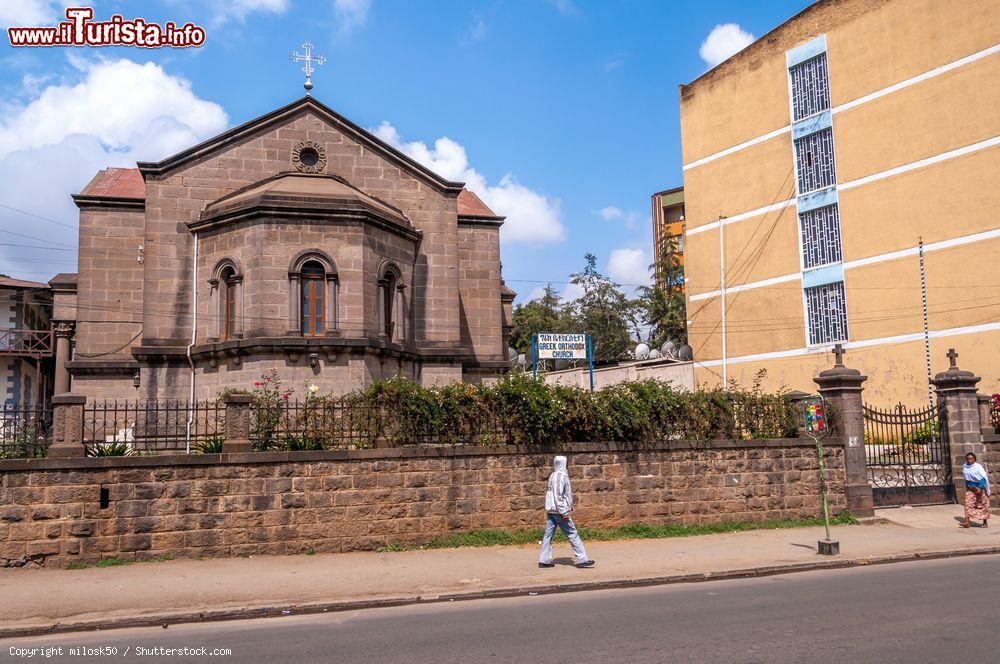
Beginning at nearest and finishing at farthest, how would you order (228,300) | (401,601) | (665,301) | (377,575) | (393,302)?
(401,601) < (377,575) < (228,300) < (393,302) < (665,301)

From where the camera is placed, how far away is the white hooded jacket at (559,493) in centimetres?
1184

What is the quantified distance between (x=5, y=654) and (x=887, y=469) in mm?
16765

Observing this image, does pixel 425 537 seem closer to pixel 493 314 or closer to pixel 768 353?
pixel 493 314

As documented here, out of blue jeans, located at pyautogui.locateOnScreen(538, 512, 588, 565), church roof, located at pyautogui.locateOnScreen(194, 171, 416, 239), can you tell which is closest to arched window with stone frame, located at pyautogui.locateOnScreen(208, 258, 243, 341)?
church roof, located at pyautogui.locateOnScreen(194, 171, 416, 239)

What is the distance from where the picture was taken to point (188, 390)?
21578mm

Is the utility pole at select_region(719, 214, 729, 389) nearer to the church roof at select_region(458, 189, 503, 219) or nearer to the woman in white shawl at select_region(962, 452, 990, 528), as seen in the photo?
the church roof at select_region(458, 189, 503, 219)

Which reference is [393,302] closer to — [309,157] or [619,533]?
[309,157]

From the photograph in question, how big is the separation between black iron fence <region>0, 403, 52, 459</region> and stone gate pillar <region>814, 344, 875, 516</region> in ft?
46.3

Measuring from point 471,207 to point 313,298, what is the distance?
8010 mm

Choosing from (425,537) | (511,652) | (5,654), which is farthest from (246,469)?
(511,652)

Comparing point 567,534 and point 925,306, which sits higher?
point 925,306

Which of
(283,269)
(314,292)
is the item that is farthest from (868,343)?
(283,269)

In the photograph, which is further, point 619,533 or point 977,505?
point 977,505

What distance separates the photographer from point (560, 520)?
11844mm
